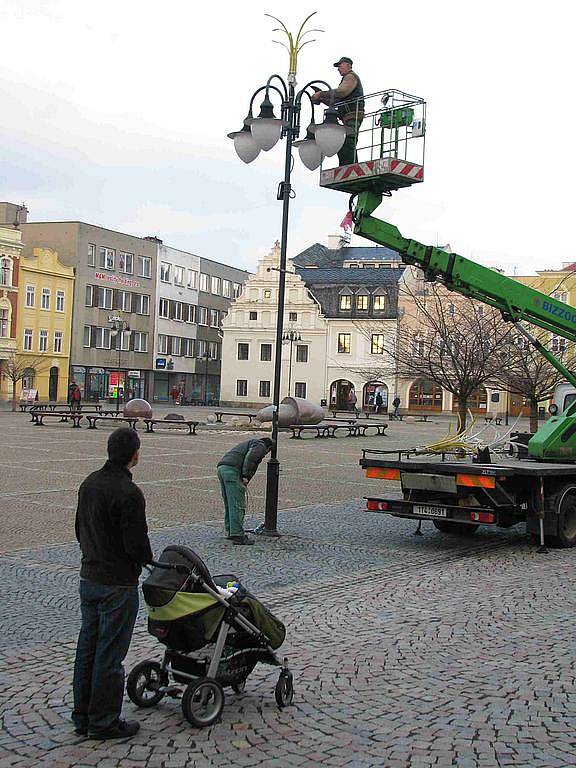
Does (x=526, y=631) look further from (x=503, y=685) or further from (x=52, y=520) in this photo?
(x=52, y=520)

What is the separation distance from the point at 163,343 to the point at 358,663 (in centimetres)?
7928

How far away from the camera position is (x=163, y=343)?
8512 centimetres

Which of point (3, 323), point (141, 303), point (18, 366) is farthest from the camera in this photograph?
point (141, 303)

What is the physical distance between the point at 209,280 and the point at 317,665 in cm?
8685

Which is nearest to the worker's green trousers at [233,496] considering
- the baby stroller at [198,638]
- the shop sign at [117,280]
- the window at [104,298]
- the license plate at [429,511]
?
the license plate at [429,511]

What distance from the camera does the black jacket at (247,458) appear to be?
12016 millimetres

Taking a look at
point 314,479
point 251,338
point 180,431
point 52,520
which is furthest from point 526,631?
point 251,338

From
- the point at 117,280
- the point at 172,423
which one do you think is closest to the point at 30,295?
the point at 117,280

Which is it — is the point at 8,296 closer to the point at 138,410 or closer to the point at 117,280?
the point at 117,280

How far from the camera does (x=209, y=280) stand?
92.5 m

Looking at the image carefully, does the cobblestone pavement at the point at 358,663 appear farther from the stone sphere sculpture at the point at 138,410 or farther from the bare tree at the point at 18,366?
the bare tree at the point at 18,366

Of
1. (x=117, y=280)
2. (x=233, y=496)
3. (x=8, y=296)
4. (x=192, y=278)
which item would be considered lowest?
(x=233, y=496)

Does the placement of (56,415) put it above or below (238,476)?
above

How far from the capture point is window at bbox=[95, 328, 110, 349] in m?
77.1
